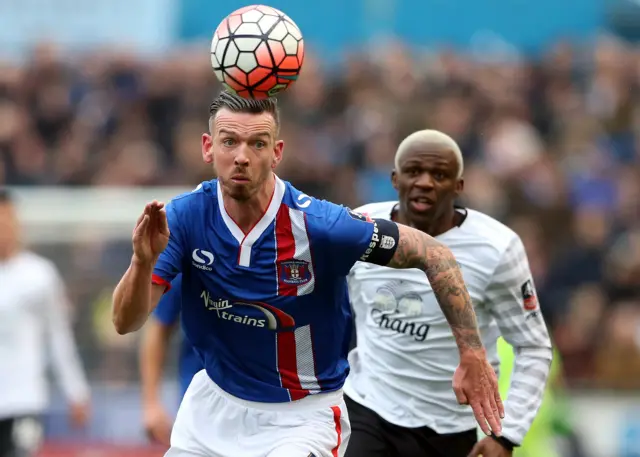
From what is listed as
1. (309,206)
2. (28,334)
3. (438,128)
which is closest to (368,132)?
(438,128)

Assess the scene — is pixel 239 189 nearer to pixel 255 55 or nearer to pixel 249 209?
pixel 249 209

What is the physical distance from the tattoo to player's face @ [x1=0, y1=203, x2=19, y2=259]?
5313mm

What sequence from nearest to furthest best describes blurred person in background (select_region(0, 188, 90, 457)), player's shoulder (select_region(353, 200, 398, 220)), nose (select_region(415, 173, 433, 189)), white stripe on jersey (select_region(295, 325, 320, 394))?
1. white stripe on jersey (select_region(295, 325, 320, 394))
2. nose (select_region(415, 173, 433, 189))
3. player's shoulder (select_region(353, 200, 398, 220))
4. blurred person in background (select_region(0, 188, 90, 457))

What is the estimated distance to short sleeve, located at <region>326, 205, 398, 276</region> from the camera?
5.60 m

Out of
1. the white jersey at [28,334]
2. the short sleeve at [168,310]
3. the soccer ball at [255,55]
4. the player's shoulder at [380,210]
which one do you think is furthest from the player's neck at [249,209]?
the white jersey at [28,334]

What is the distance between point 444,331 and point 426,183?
74 centimetres

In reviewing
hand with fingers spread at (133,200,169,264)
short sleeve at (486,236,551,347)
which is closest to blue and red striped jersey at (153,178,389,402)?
hand with fingers spread at (133,200,169,264)

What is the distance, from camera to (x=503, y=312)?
6711 mm

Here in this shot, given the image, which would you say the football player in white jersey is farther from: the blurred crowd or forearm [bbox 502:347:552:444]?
the blurred crowd

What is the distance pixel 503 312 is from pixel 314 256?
1405mm

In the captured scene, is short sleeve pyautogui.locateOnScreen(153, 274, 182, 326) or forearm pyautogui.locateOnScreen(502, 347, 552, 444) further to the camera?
short sleeve pyautogui.locateOnScreen(153, 274, 182, 326)

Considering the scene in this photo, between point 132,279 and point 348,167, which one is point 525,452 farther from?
point 348,167

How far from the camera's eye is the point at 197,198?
577 cm

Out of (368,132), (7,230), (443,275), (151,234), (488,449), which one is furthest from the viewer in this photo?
(368,132)
